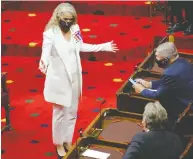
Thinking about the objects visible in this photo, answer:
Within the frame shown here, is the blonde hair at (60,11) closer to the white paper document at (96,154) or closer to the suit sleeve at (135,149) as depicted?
the white paper document at (96,154)

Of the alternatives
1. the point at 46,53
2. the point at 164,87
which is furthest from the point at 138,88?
the point at 46,53

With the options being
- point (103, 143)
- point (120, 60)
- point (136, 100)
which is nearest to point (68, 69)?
point (136, 100)

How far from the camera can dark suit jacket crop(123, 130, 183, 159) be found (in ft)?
12.3

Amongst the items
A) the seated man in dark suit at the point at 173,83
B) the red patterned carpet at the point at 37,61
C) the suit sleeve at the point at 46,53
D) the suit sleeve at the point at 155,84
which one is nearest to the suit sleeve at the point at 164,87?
the seated man in dark suit at the point at 173,83

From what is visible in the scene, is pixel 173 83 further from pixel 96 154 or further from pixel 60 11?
pixel 60 11

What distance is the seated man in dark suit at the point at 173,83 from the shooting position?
4504 millimetres

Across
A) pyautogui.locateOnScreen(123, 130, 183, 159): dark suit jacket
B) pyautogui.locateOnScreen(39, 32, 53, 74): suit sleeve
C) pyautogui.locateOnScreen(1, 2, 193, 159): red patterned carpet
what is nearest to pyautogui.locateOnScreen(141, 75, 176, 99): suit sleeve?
pyautogui.locateOnScreen(123, 130, 183, 159): dark suit jacket

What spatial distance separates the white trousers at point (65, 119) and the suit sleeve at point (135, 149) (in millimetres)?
1293

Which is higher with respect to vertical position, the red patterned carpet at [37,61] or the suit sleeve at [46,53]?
the suit sleeve at [46,53]

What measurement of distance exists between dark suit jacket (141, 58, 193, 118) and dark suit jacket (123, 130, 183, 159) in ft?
2.59

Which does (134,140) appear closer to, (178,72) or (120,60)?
(178,72)

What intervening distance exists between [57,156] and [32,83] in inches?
69.0

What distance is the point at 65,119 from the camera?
16.6 feet

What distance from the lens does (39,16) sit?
8.48 metres
